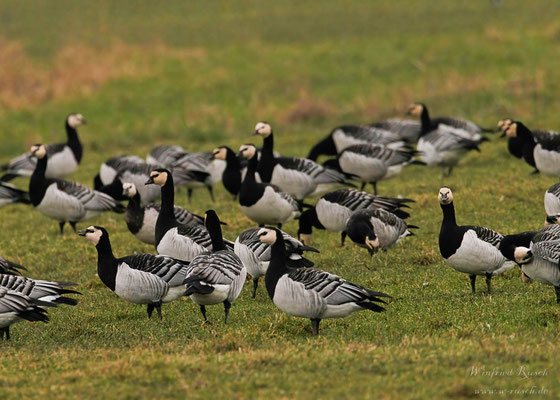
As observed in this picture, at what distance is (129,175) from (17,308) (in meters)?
11.4

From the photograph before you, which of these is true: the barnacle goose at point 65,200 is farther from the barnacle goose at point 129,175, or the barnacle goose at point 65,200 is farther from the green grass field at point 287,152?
the barnacle goose at point 129,175

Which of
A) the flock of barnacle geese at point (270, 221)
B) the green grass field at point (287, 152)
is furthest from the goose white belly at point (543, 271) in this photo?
the green grass field at point (287, 152)

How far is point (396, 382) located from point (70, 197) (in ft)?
42.7

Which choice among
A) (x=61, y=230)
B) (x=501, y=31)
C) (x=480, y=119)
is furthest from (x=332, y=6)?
(x=61, y=230)

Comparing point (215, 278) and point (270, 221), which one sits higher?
point (215, 278)

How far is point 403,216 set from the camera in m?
16.7

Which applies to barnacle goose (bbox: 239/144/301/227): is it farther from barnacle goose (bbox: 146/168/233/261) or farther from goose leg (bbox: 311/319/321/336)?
goose leg (bbox: 311/319/321/336)

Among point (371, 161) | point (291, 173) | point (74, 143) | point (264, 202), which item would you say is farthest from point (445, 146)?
point (74, 143)

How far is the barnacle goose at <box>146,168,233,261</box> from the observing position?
14445mm

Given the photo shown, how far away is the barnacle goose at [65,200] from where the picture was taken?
1978 cm

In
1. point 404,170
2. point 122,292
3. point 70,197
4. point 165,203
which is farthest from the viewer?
point 404,170

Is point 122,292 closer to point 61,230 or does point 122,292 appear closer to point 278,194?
point 278,194

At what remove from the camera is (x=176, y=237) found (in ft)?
47.7

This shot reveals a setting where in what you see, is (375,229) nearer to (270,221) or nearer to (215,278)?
(270,221)
